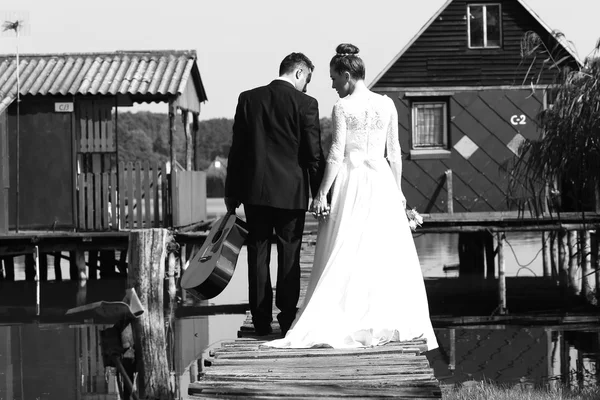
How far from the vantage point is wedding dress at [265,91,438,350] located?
6723 mm

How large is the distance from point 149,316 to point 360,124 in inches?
73.4

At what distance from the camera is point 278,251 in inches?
276

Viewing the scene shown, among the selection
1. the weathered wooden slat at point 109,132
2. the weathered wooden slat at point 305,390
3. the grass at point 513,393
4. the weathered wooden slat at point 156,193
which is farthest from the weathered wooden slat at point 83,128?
the weathered wooden slat at point 305,390

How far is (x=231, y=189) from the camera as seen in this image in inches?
278

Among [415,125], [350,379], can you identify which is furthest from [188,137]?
[350,379]

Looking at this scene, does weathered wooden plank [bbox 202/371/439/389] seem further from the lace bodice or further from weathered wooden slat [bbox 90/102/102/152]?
weathered wooden slat [bbox 90/102/102/152]

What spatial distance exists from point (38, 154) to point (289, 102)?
13891 millimetres

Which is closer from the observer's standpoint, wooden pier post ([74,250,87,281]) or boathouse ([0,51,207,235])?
boathouse ([0,51,207,235])

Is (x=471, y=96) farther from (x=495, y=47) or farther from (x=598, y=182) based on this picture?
(x=598, y=182)

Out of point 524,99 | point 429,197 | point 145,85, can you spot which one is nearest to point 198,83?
point 145,85

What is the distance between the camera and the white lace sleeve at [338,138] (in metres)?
7.04

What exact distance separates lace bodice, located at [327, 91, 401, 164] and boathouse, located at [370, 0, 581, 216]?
15.2 meters

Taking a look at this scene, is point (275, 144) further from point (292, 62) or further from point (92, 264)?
point (92, 264)

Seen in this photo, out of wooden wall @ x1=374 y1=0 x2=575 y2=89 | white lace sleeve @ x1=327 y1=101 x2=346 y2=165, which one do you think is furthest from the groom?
wooden wall @ x1=374 y1=0 x2=575 y2=89
